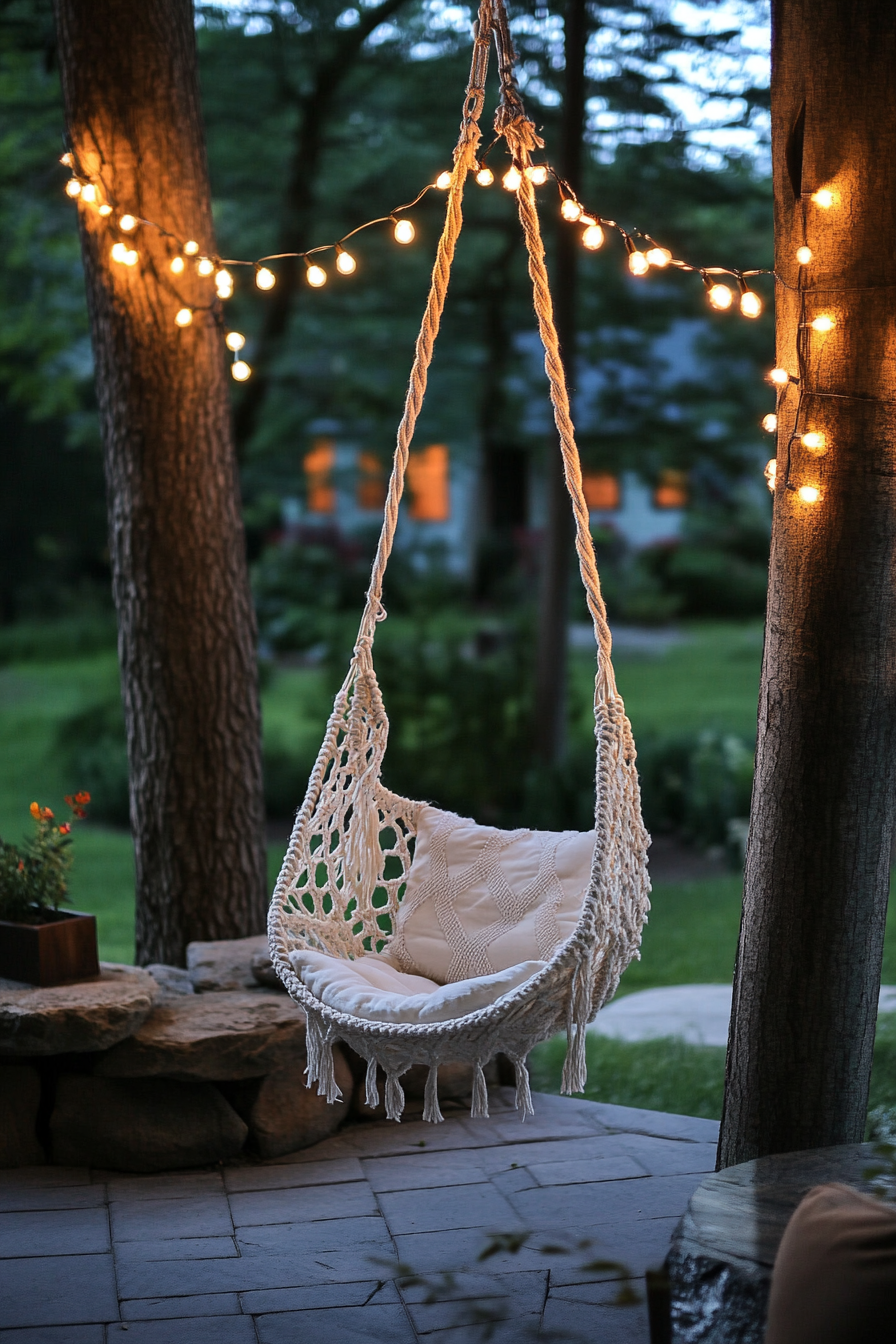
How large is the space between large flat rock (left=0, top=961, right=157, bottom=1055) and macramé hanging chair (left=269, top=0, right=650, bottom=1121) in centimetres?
37

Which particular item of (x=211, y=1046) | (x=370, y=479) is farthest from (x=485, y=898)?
(x=370, y=479)

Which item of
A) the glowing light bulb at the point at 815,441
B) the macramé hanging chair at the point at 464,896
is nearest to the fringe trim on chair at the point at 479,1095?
the macramé hanging chair at the point at 464,896

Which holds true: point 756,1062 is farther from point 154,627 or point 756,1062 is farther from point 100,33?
point 100,33

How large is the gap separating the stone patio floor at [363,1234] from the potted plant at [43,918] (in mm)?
385

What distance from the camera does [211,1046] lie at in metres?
2.51

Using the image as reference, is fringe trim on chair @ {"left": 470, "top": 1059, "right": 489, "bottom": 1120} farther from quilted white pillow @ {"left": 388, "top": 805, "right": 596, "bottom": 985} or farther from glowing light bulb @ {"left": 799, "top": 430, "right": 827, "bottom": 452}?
glowing light bulb @ {"left": 799, "top": 430, "right": 827, "bottom": 452}

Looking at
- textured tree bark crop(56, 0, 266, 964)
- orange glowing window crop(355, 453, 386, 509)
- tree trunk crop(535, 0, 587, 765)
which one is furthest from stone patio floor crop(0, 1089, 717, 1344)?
orange glowing window crop(355, 453, 386, 509)

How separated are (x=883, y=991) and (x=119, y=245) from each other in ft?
8.88

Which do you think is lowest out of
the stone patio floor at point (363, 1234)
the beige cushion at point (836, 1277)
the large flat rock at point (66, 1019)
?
the stone patio floor at point (363, 1234)

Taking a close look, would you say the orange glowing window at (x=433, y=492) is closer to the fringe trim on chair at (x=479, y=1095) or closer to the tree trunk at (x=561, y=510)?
the tree trunk at (x=561, y=510)

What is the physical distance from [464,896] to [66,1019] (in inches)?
30.6

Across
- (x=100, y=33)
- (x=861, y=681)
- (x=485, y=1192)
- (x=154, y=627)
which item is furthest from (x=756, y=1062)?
(x=100, y=33)

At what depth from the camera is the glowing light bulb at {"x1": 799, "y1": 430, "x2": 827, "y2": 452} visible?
6.17 ft

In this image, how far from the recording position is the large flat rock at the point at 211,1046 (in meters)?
2.50
